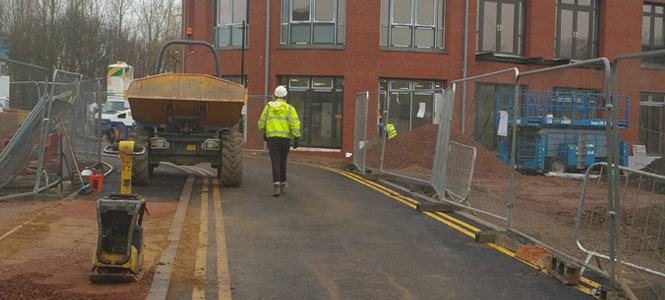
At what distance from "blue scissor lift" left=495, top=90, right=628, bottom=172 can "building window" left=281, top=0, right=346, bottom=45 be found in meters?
15.9

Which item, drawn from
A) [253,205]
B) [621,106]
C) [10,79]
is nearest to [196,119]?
[253,205]

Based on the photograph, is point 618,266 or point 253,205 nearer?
point 618,266

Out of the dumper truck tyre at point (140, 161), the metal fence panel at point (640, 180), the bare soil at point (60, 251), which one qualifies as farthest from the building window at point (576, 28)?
the metal fence panel at point (640, 180)

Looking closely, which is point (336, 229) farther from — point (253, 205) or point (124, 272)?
point (124, 272)

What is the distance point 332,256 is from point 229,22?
834 inches

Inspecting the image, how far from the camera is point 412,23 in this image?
85.5ft

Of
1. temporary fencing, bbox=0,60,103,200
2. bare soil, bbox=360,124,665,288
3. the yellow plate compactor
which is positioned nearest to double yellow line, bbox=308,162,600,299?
bare soil, bbox=360,124,665,288

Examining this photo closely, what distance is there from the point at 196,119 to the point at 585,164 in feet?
25.7

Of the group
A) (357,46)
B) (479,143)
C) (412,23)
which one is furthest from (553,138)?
(412,23)

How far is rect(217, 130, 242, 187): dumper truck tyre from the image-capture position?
13.0m

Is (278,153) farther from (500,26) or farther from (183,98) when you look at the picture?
(500,26)

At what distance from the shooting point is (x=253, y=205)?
444 inches

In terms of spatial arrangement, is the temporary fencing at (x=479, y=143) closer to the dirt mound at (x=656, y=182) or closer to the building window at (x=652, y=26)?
the dirt mound at (x=656, y=182)

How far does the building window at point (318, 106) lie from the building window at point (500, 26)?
663cm
